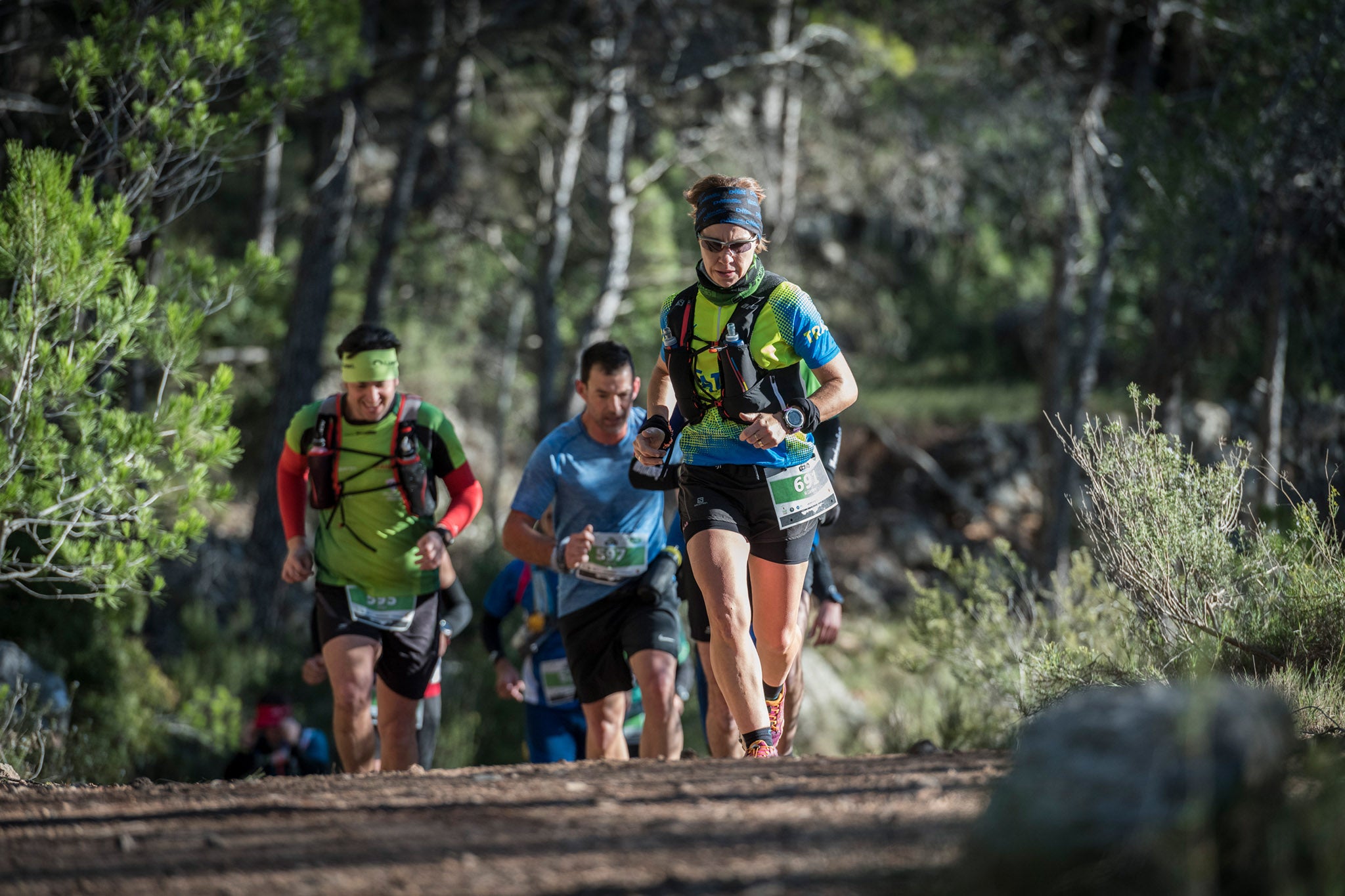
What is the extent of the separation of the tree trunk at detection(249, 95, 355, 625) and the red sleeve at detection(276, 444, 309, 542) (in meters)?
6.32

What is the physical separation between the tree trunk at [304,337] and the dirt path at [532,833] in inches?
317

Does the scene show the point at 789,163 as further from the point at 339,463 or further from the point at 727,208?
the point at 727,208

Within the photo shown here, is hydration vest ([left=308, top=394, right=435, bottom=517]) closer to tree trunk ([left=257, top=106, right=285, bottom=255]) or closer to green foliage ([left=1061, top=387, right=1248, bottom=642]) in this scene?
green foliage ([left=1061, top=387, right=1248, bottom=642])

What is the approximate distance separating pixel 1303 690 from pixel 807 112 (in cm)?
1458

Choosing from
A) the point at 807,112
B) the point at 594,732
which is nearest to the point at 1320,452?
the point at 594,732

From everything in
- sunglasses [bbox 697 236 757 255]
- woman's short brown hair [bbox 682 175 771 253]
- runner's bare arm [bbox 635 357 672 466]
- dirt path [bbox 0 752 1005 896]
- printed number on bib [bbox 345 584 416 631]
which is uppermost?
woman's short brown hair [bbox 682 175 771 253]

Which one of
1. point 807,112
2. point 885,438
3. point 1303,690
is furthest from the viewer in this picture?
point 885,438

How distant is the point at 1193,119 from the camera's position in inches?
436

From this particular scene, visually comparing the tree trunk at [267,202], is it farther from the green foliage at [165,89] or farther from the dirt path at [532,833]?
the dirt path at [532,833]

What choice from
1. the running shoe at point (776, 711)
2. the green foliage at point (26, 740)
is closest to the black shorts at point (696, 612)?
the running shoe at point (776, 711)

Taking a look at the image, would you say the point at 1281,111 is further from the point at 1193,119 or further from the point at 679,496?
the point at 679,496

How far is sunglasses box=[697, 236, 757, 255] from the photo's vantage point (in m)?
4.43

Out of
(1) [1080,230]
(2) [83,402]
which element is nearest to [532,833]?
(2) [83,402]

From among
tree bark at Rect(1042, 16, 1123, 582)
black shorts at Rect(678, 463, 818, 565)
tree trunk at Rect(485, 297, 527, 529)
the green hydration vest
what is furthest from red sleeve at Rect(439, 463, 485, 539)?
tree trunk at Rect(485, 297, 527, 529)
